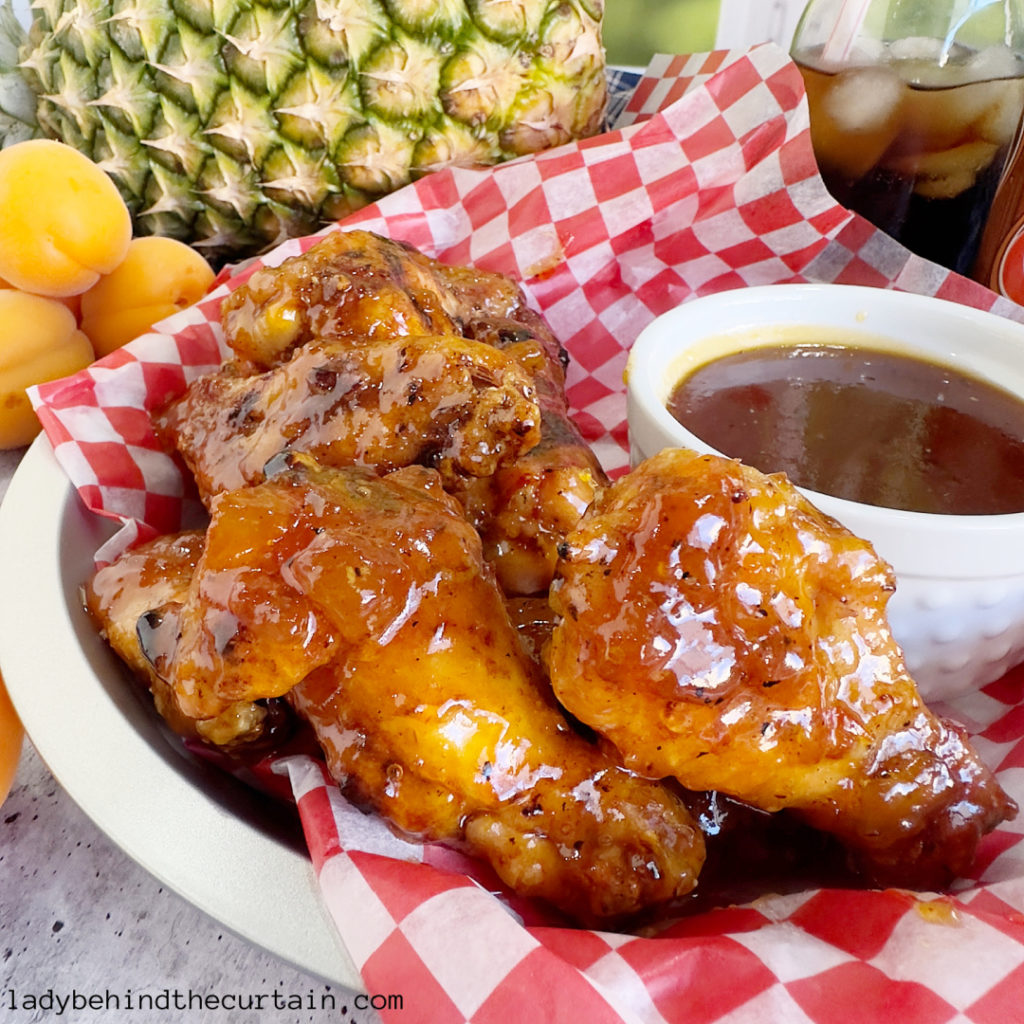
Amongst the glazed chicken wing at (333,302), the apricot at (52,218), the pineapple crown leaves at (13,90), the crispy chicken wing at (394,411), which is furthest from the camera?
the pineapple crown leaves at (13,90)

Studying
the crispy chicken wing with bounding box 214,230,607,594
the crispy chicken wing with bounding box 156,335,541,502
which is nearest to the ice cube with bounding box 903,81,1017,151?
the crispy chicken wing with bounding box 214,230,607,594

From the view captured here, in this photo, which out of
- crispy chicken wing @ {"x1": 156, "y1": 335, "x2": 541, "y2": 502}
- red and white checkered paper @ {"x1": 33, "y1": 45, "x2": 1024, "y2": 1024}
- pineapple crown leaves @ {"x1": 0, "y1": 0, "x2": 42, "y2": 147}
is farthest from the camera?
pineapple crown leaves @ {"x1": 0, "y1": 0, "x2": 42, "y2": 147}

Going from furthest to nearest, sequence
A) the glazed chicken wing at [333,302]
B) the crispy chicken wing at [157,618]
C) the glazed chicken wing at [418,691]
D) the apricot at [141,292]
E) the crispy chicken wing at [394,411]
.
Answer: the apricot at [141,292] < the glazed chicken wing at [333,302] < the crispy chicken wing at [394,411] < the crispy chicken wing at [157,618] < the glazed chicken wing at [418,691]

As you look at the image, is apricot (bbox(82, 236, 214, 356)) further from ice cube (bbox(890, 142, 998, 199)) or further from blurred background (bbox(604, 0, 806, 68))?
blurred background (bbox(604, 0, 806, 68))

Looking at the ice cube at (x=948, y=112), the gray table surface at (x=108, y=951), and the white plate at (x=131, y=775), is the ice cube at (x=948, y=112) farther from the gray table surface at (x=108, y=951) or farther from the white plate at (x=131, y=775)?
the gray table surface at (x=108, y=951)

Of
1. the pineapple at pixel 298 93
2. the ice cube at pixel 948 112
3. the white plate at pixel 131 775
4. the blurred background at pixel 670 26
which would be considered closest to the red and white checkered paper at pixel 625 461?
the white plate at pixel 131 775

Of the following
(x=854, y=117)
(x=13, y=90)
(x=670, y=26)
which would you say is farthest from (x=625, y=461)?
(x=670, y=26)
